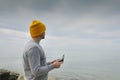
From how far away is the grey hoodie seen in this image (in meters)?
5.43

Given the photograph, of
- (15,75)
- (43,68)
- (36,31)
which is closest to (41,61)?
(43,68)

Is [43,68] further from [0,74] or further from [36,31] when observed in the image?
[0,74]

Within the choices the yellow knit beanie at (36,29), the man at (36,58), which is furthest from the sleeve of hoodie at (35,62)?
the yellow knit beanie at (36,29)

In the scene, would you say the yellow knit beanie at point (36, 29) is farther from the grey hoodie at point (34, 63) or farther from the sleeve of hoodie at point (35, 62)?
the sleeve of hoodie at point (35, 62)

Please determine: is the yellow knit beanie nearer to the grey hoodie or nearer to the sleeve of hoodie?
the grey hoodie

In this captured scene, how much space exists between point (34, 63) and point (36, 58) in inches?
4.2

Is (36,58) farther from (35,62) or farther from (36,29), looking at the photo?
(36,29)

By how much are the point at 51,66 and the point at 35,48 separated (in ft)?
1.67

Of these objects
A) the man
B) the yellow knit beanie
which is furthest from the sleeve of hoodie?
the yellow knit beanie

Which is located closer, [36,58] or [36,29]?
[36,58]

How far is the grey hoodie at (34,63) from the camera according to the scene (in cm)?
543

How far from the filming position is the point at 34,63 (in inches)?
214

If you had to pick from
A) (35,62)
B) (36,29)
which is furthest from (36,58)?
(36,29)

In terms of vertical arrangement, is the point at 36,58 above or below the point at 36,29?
below
